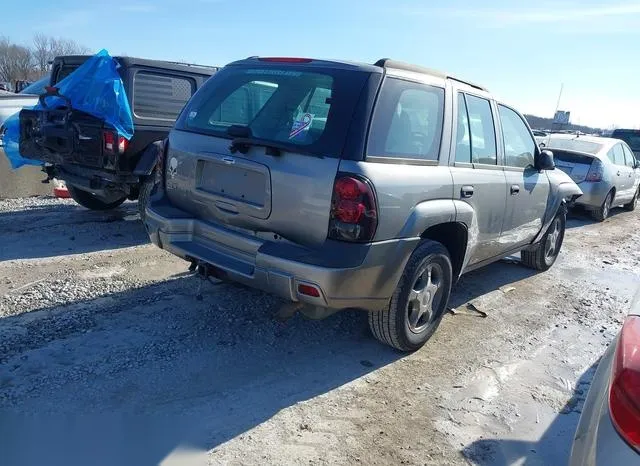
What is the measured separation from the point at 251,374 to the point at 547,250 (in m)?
4.46

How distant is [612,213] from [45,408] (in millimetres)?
12639

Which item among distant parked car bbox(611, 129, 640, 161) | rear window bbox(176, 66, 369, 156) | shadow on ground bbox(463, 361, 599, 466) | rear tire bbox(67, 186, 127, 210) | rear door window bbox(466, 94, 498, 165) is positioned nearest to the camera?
shadow on ground bbox(463, 361, 599, 466)

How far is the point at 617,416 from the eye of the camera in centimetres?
176

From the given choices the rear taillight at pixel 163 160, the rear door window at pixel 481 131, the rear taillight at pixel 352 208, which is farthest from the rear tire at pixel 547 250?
the rear taillight at pixel 163 160

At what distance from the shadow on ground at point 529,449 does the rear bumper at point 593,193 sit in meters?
7.72

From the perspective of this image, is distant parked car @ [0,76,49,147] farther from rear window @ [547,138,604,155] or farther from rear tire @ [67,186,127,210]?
rear window @ [547,138,604,155]

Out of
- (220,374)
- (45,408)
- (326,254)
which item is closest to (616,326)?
(326,254)

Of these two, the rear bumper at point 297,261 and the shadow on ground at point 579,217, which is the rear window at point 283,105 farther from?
the shadow on ground at point 579,217

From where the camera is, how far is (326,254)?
10.3 ft

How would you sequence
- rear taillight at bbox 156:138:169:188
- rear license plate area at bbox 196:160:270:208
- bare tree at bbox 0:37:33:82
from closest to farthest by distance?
rear license plate area at bbox 196:160:270:208, rear taillight at bbox 156:138:169:188, bare tree at bbox 0:37:33:82

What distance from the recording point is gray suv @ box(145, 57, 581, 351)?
3174 mm

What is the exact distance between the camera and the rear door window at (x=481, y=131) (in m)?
4.32

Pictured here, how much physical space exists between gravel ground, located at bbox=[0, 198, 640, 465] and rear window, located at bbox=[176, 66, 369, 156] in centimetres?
152


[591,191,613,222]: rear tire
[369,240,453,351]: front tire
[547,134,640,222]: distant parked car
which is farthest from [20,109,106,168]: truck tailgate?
[591,191,613,222]: rear tire
